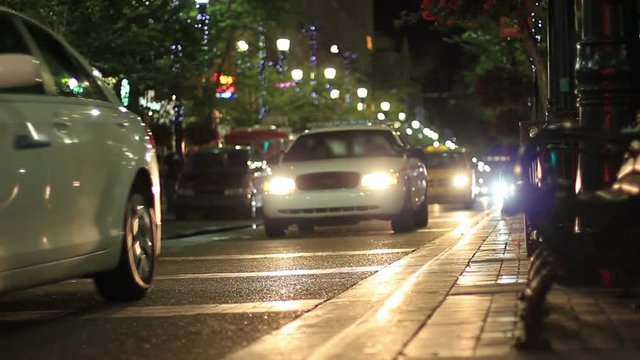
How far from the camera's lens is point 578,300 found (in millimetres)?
7078

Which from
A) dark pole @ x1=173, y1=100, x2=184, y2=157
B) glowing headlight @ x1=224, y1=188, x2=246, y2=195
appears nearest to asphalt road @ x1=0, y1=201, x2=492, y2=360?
glowing headlight @ x1=224, y1=188, x2=246, y2=195

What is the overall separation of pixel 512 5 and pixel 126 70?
39.0ft

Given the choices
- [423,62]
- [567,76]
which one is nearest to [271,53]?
[567,76]

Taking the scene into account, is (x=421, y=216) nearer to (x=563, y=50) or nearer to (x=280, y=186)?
(x=280, y=186)

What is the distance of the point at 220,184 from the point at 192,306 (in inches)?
763

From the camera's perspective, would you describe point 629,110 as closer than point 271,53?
Yes

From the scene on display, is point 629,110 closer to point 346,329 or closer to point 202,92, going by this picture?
point 346,329

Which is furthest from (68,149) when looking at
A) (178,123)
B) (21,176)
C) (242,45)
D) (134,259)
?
(242,45)

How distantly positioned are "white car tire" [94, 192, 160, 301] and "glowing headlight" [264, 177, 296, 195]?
7715mm

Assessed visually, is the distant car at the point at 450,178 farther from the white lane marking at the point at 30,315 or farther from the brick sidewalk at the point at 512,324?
the white lane marking at the point at 30,315

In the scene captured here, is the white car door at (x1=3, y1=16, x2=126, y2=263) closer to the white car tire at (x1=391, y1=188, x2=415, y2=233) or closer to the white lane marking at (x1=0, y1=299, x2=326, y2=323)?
the white lane marking at (x1=0, y1=299, x2=326, y2=323)

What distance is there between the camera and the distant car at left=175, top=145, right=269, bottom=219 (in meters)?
27.1

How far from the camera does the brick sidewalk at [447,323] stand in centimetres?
556

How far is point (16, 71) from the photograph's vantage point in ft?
20.9
